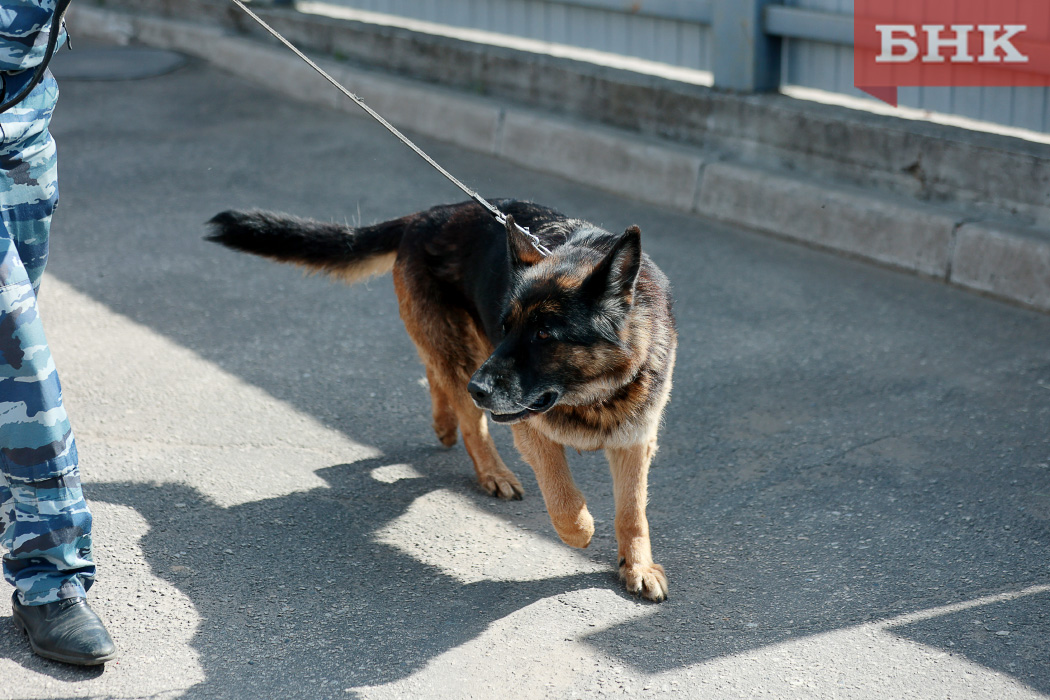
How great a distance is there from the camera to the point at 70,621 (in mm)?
3193

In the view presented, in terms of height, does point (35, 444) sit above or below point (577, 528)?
above

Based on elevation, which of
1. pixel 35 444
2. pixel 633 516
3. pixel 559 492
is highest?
pixel 35 444

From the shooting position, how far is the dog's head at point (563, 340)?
3.25 metres

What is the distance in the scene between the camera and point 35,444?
3.11 metres

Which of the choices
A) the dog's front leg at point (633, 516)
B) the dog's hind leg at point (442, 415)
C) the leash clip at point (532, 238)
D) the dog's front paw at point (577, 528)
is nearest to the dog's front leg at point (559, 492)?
the dog's front paw at point (577, 528)

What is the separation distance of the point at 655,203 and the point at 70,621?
546cm

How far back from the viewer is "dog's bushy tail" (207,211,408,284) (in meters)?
4.35

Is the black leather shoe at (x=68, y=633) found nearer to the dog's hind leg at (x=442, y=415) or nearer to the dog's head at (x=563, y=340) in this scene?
the dog's head at (x=563, y=340)

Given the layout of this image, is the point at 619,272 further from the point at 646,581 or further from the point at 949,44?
the point at 949,44

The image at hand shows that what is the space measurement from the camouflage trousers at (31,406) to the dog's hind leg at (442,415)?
165 centimetres

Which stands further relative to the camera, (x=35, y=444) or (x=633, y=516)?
(x=633, y=516)

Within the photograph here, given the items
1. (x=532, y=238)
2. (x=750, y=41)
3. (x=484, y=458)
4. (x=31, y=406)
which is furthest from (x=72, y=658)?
(x=750, y=41)

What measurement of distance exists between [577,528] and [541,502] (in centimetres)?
67

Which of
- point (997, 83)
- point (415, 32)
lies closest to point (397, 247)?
point (997, 83)
